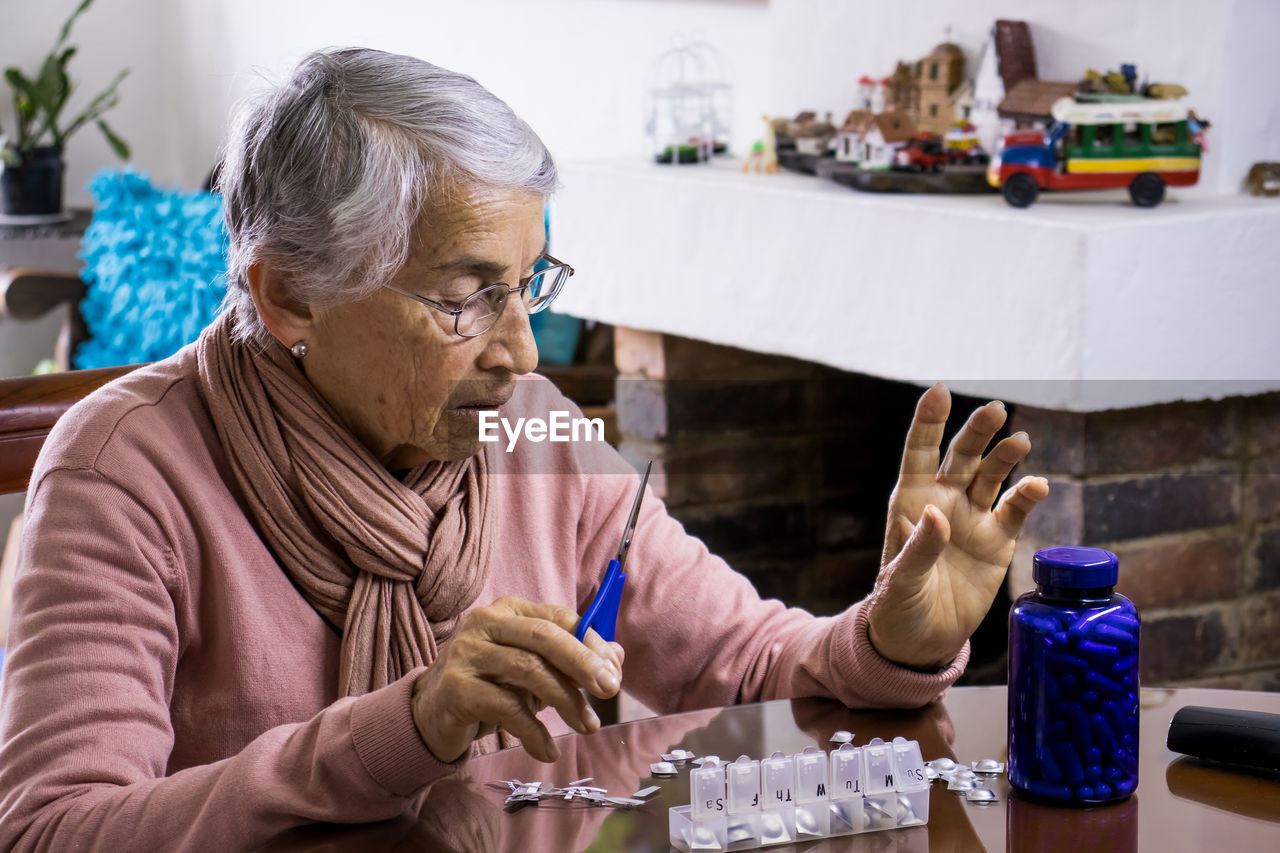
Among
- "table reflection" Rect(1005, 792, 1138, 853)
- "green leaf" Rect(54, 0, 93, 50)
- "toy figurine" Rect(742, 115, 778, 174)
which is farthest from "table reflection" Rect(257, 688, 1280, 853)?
"green leaf" Rect(54, 0, 93, 50)

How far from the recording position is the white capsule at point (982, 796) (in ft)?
3.03

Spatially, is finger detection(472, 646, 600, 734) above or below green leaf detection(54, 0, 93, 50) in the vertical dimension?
below

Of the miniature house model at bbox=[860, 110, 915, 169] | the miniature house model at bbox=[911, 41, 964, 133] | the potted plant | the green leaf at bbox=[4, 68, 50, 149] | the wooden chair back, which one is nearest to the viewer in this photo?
the wooden chair back

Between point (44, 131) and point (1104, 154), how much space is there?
3.48m

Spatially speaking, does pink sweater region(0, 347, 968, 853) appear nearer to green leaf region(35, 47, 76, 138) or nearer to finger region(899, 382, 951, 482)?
finger region(899, 382, 951, 482)

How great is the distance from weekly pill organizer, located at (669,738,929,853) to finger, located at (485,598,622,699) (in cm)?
8

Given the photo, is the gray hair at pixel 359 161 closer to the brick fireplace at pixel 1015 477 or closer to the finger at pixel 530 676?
the finger at pixel 530 676

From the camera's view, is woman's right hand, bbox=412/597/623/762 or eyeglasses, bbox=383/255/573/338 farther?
eyeglasses, bbox=383/255/573/338

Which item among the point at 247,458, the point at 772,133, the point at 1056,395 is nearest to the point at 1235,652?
the point at 1056,395

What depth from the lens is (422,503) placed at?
3.93 ft

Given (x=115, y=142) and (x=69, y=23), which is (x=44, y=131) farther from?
(x=69, y=23)

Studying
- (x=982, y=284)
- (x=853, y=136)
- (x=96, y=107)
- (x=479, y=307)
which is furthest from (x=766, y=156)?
(x=96, y=107)

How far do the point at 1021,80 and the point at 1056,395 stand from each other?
0.54 m

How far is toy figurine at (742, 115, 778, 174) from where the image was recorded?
2.30 metres
